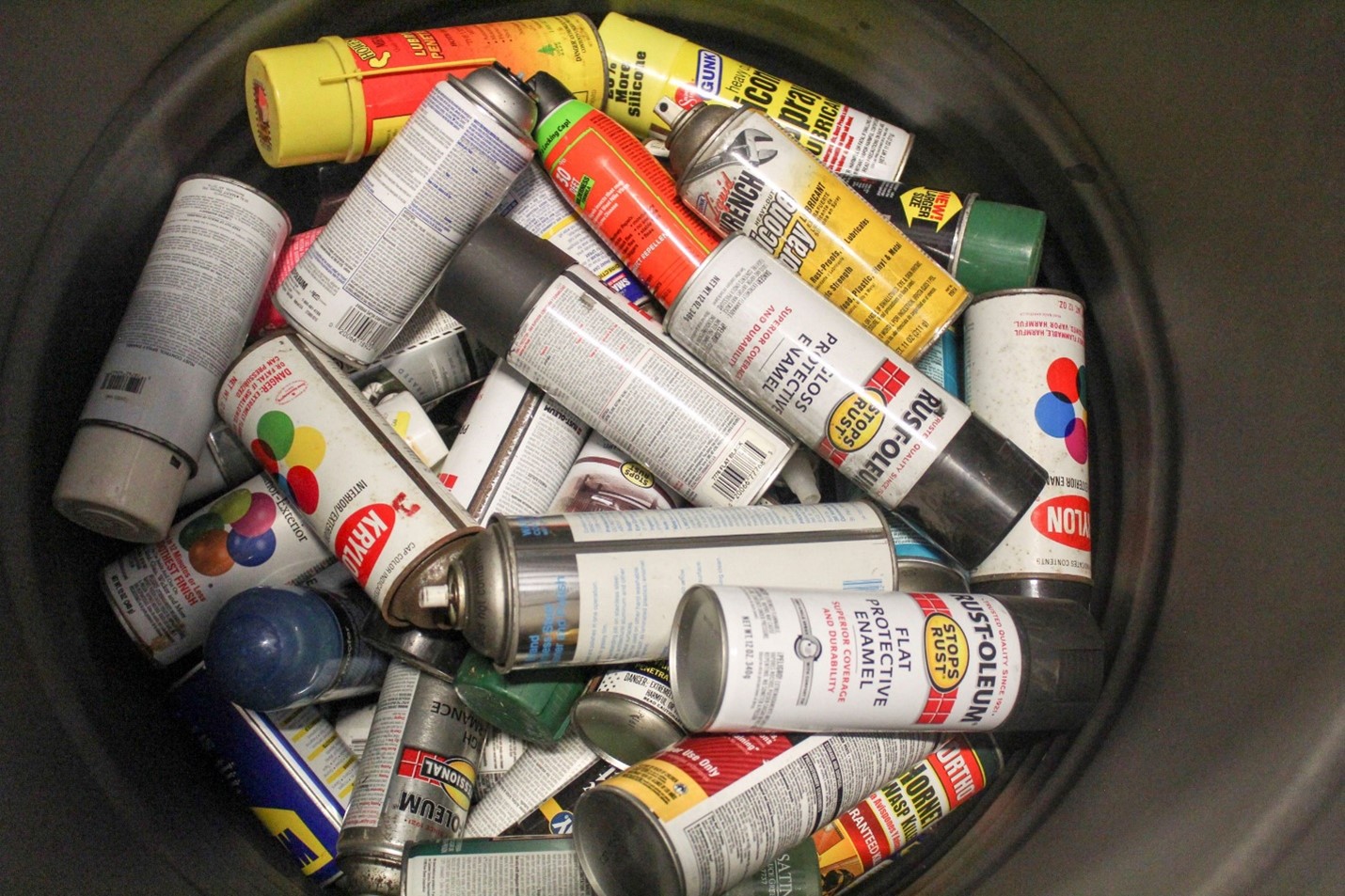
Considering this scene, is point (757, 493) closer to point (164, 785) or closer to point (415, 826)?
point (415, 826)

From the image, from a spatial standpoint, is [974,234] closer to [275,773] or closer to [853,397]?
[853,397]

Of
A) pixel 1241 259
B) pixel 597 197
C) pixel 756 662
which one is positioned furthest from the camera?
pixel 597 197

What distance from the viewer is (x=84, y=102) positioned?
1123 mm

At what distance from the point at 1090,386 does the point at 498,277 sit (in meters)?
0.92

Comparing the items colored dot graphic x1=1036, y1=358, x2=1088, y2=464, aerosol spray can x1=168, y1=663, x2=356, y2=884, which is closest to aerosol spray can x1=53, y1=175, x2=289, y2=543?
aerosol spray can x1=168, y1=663, x2=356, y2=884

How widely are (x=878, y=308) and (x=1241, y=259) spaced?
0.44 metres

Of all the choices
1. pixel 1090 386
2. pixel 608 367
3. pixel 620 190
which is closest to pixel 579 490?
pixel 608 367

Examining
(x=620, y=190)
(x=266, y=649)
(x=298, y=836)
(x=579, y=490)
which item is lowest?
(x=298, y=836)

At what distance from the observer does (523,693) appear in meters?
1.09

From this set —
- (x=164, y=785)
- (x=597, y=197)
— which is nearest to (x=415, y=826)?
(x=164, y=785)

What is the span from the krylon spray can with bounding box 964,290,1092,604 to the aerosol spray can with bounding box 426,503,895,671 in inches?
8.4

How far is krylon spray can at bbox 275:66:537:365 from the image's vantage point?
43.3 inches

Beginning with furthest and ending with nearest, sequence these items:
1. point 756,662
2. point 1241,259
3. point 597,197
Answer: point 597,197, point 1241,259, point 756,662

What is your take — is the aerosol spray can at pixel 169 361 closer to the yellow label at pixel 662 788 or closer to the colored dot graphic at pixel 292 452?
the colored dot graphic at pixel 292 452
